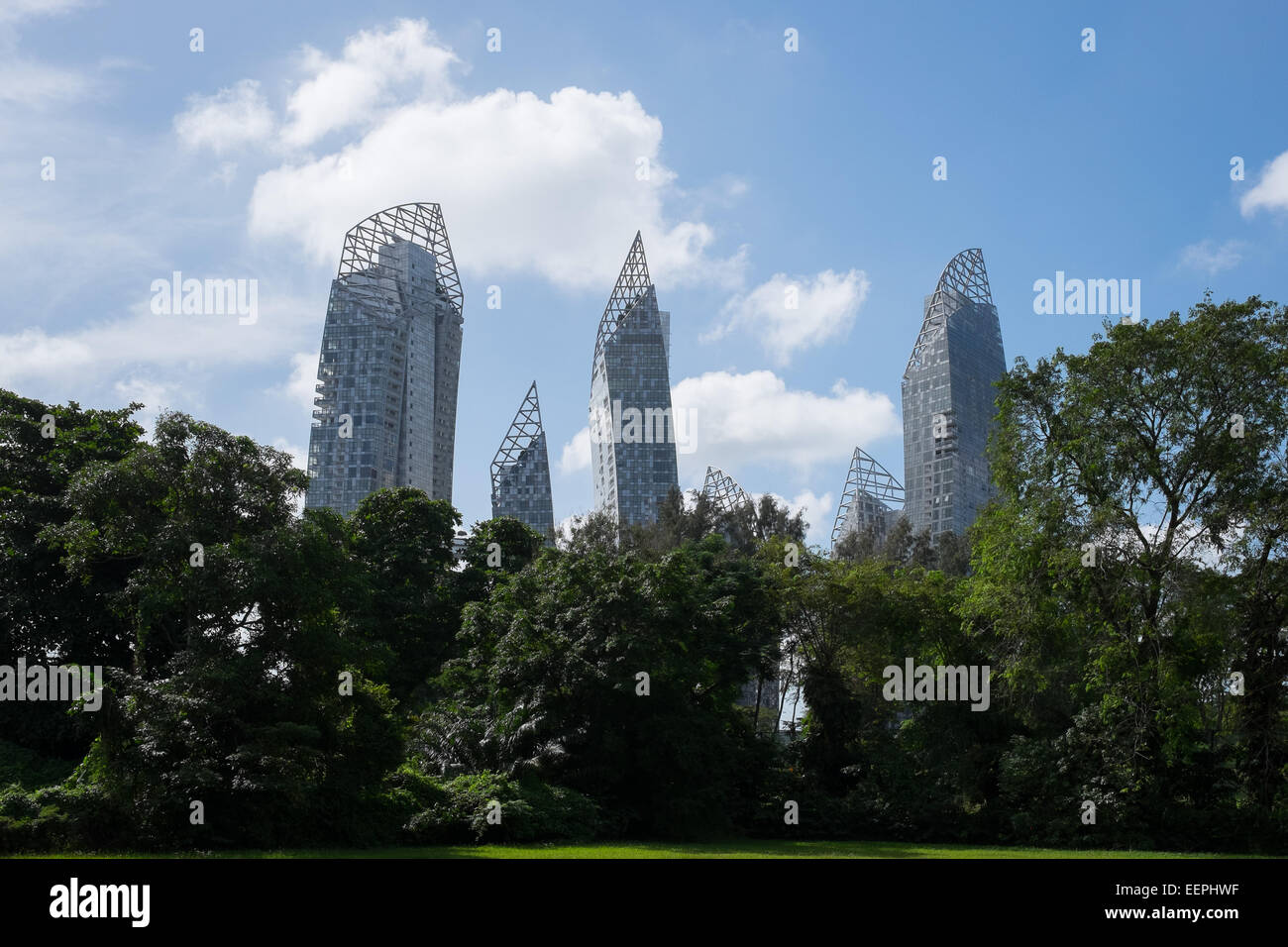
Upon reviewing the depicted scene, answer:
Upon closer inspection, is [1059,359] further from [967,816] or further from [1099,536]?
[967,816]

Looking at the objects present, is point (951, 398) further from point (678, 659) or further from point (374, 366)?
point (678, 659)

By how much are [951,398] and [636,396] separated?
29343 mm

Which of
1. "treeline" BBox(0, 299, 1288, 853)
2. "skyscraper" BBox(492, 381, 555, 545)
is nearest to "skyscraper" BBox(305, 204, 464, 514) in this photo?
"skyscraper" BBox(492, 381, 555, 545)

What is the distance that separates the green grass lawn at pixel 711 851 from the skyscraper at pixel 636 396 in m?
74.4

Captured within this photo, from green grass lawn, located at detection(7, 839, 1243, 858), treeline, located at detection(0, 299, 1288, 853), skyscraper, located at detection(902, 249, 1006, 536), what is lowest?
green grass lawn, located at detection(7, 839, 1243, 858)

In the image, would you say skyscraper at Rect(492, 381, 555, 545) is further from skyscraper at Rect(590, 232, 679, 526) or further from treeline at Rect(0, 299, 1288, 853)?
treeline at Rect(0, 299, 1288, 853)

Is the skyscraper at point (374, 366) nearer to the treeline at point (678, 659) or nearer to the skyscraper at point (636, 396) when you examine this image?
the skyscraper at point (636, 396)

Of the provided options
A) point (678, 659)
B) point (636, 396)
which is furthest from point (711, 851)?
point (636, 396)

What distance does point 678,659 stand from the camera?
90.8 feet

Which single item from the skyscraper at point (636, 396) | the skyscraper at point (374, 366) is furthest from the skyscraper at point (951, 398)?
the skyscraper at point (374, 366)

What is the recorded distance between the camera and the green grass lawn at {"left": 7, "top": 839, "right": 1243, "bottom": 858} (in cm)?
1919

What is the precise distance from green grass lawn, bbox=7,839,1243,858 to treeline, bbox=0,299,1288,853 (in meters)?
0.99

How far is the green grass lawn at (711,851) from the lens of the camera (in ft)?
63.0

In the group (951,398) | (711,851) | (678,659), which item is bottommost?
(711,851)
